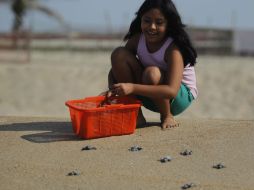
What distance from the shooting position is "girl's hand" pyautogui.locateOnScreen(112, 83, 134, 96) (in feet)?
12.5

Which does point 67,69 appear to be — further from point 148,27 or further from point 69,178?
point 69,178

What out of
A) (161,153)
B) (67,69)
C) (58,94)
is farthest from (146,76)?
(67,69)

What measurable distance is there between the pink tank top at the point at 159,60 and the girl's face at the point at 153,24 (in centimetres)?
9

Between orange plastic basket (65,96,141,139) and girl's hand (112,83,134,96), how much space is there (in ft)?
0.39

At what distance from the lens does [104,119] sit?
156 inches

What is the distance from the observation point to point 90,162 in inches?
136

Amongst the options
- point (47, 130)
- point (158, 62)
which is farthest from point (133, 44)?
point (47, 130)

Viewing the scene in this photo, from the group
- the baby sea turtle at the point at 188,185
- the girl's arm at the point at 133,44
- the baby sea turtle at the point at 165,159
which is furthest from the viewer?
the girl's arm at the point at 133,44

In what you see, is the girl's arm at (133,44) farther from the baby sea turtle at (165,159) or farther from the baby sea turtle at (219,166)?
the baby sea turtle at (219,166)

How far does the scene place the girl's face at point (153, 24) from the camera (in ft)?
13.5

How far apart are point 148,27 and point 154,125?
0.74m

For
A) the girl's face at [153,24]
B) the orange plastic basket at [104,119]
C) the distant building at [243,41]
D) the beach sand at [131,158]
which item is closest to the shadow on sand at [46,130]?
the beach sand at [131,158]

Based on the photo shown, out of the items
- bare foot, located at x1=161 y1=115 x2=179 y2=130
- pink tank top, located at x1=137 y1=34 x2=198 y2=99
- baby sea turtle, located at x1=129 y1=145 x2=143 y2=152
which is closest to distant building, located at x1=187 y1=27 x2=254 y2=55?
pink tank top, located at x1=137 y1=34 x2=198 y2=99

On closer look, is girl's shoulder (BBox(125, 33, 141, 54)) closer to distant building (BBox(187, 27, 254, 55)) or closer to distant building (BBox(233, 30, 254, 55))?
distant building (BBox(187, 27, 254, 55))
